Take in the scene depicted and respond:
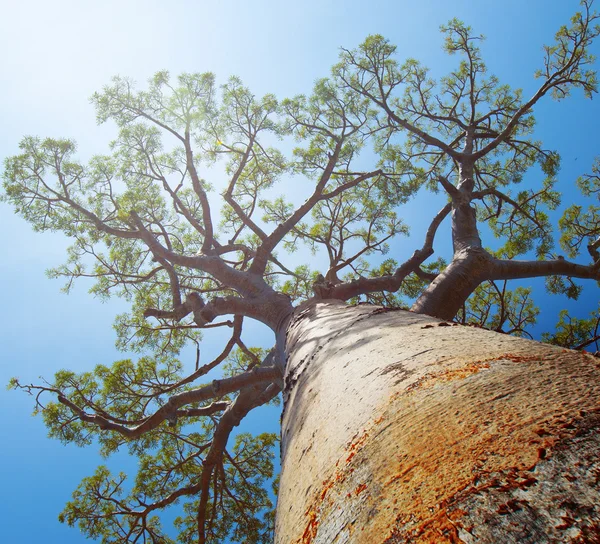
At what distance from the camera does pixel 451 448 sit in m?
0.53

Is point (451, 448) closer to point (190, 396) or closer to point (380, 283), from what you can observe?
point (380, 283)

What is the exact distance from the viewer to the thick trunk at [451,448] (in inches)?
15.4

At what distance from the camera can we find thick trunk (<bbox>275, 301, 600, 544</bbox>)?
1.29 feet

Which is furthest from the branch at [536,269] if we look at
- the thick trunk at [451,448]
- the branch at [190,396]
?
the thick trunk at [451,448]

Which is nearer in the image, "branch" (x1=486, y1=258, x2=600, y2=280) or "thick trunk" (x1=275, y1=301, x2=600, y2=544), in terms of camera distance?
"thick trunk" (x1=275, y1=301, x2=600, y2=544)

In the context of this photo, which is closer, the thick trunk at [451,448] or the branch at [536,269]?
the thick trunk at [451,448]

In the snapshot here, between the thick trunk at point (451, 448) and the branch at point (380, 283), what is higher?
the branch at point (380, 283)

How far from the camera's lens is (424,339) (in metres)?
1.07

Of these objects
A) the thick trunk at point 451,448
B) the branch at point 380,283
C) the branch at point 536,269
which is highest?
the branch at point 380,283

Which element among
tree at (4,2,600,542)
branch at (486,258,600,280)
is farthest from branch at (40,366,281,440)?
branch at (486,258,600,280)

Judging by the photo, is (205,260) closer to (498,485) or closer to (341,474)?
(341,474)

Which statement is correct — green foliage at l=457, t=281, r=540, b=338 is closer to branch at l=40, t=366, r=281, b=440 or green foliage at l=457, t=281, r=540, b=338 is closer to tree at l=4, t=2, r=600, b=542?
tree at l=4, t=2, r=600, b=542

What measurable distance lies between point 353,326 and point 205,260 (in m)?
3.00

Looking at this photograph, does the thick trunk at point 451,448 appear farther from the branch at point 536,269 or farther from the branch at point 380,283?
the branch at point 536,269
